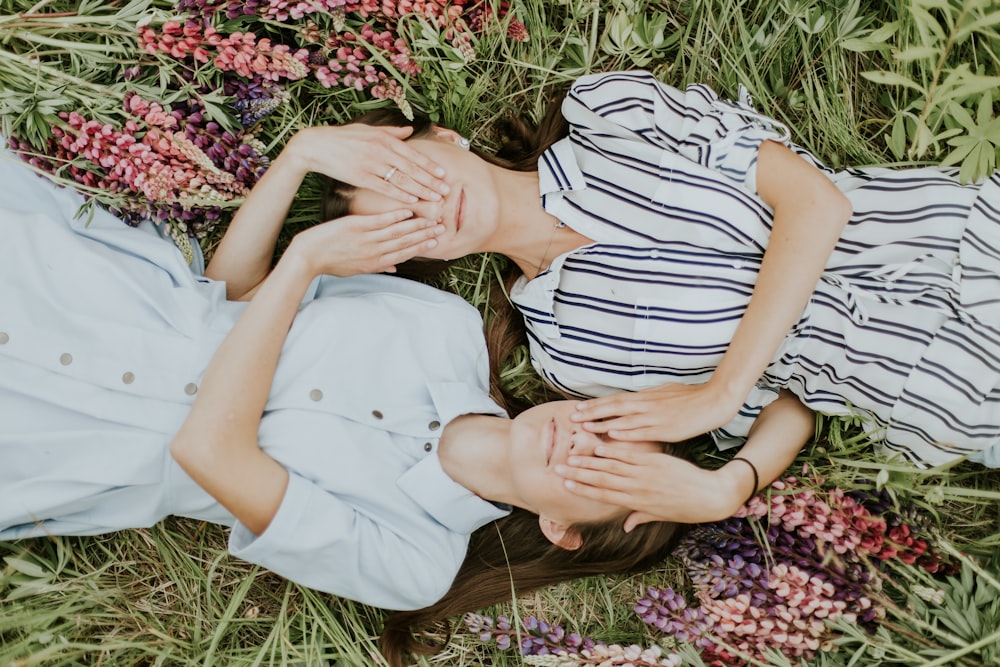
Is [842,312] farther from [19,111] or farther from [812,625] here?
[19,111]

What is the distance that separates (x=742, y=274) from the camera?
2418mm

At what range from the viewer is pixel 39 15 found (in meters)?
2.44

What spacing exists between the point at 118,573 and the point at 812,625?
2512mm

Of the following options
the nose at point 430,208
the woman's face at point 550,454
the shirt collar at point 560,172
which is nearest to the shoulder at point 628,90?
the shirt collar at point 560,172

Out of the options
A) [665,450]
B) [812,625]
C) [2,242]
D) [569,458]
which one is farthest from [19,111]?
[812,625]

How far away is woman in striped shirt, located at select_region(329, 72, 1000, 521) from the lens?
2268 millimetres

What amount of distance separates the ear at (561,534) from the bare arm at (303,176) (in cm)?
112

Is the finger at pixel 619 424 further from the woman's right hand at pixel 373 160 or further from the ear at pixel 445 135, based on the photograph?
the ear at pixel 445 135

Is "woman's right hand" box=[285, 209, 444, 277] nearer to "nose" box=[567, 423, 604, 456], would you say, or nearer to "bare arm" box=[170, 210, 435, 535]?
"bare arm" box=[170, 210, 435, 535]

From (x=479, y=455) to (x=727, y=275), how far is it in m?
1.03

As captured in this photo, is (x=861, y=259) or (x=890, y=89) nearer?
(x=861, y=259)

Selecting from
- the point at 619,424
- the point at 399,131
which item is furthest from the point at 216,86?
the point at 619,424

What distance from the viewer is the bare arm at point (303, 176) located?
224 cm

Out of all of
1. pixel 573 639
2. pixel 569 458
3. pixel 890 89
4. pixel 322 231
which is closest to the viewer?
pixel 569 458
